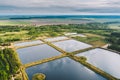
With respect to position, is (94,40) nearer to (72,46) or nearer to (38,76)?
(72,46)

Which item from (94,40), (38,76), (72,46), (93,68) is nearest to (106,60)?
(93,68)

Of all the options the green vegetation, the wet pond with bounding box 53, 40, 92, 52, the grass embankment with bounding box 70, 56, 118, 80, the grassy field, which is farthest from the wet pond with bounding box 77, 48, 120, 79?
the green vegetation

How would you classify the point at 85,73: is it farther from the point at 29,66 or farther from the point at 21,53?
the point at 21,53

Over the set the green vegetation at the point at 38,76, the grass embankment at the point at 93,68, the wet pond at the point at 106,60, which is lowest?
the wet pond at the point at 106,60

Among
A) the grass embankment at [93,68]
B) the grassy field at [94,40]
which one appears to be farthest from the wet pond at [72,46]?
the grass embankment at [93,68]

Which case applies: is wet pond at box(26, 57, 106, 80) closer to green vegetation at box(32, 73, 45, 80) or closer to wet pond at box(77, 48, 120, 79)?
green vegetation at box(32, 73, 45, 80)

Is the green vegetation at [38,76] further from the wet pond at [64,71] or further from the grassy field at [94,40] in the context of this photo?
the grassy field at [94,40]

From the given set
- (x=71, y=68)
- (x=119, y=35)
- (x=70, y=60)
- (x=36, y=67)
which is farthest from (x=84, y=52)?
(x=119, y=35)
